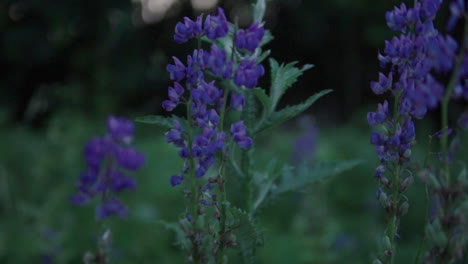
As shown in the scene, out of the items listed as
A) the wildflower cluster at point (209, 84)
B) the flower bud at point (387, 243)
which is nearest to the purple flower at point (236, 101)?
the wildflower cluster at point (209, 84)

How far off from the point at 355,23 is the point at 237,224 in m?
16.3

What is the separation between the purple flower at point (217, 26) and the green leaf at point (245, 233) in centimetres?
38

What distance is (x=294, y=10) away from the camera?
16.3 m

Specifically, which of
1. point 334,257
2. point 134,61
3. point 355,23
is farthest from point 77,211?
point 355,23

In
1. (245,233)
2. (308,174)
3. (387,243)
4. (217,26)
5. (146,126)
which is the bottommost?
(387,243)

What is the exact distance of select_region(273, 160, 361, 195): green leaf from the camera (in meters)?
1.60

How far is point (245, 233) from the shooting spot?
1265 mm

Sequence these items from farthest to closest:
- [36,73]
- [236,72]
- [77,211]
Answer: [36,73] < [77,211] < [236,72]

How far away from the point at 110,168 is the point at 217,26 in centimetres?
119

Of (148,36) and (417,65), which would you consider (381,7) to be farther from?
(417,65)

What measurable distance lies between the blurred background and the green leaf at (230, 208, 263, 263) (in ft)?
0.31

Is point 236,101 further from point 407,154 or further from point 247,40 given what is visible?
point 407,154

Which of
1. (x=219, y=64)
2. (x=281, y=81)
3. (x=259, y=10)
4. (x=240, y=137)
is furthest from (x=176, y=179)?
(x=259, y=10)

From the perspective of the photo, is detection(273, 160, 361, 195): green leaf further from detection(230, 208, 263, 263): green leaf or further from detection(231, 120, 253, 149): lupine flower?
detection(231, 120, 253, 149): lupine flower
